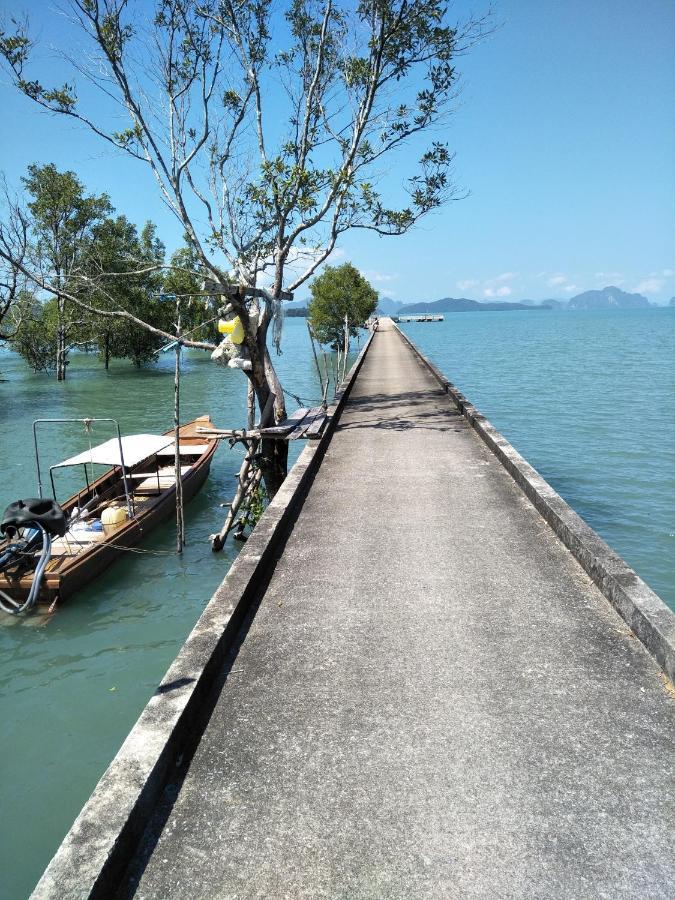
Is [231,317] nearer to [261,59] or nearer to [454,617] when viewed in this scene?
[261,59]

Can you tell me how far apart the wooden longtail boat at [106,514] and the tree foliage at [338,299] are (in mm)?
35680

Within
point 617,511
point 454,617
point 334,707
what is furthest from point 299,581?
point 617,511

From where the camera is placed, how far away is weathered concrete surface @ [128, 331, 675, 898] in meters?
3.01

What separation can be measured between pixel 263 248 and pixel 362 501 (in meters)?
8.95

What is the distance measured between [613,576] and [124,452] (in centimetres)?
983

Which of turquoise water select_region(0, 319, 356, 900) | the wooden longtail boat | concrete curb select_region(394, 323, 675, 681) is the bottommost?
turquoise water select_region(0, 319, 356, 900)

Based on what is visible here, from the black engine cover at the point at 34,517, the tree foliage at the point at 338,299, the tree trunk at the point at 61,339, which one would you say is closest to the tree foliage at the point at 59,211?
the tree trunk at the point at 61,339

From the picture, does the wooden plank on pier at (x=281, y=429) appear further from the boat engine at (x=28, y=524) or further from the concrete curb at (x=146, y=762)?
the concrete curb at (x=146, y=762)

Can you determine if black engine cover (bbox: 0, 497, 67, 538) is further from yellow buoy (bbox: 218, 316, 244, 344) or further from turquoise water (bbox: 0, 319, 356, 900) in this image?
yellow buoy (bbox: 218, 316, 244, 344)

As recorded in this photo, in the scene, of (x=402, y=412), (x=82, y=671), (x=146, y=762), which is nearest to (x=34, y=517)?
(x=82, y=671)

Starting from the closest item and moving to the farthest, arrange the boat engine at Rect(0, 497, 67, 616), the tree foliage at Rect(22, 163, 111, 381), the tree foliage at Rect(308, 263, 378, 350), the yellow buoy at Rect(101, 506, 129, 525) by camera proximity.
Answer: the boat engine at Rect(0, 497, 67, 616) < the yellow buoy at Rect(101, 506, 129, 525) < the tree foliage at Rect(22, 163, 111, 381) < the tree foliage at Rect(308, 263, 378, 350)

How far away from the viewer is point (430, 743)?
12.4 feet

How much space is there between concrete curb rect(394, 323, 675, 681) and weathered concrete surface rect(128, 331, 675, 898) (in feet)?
0.34

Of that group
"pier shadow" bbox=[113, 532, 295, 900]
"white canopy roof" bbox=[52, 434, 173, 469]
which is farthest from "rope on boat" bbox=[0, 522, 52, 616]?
"white canopy roof" bbox=[52, 434, 173, 469]
